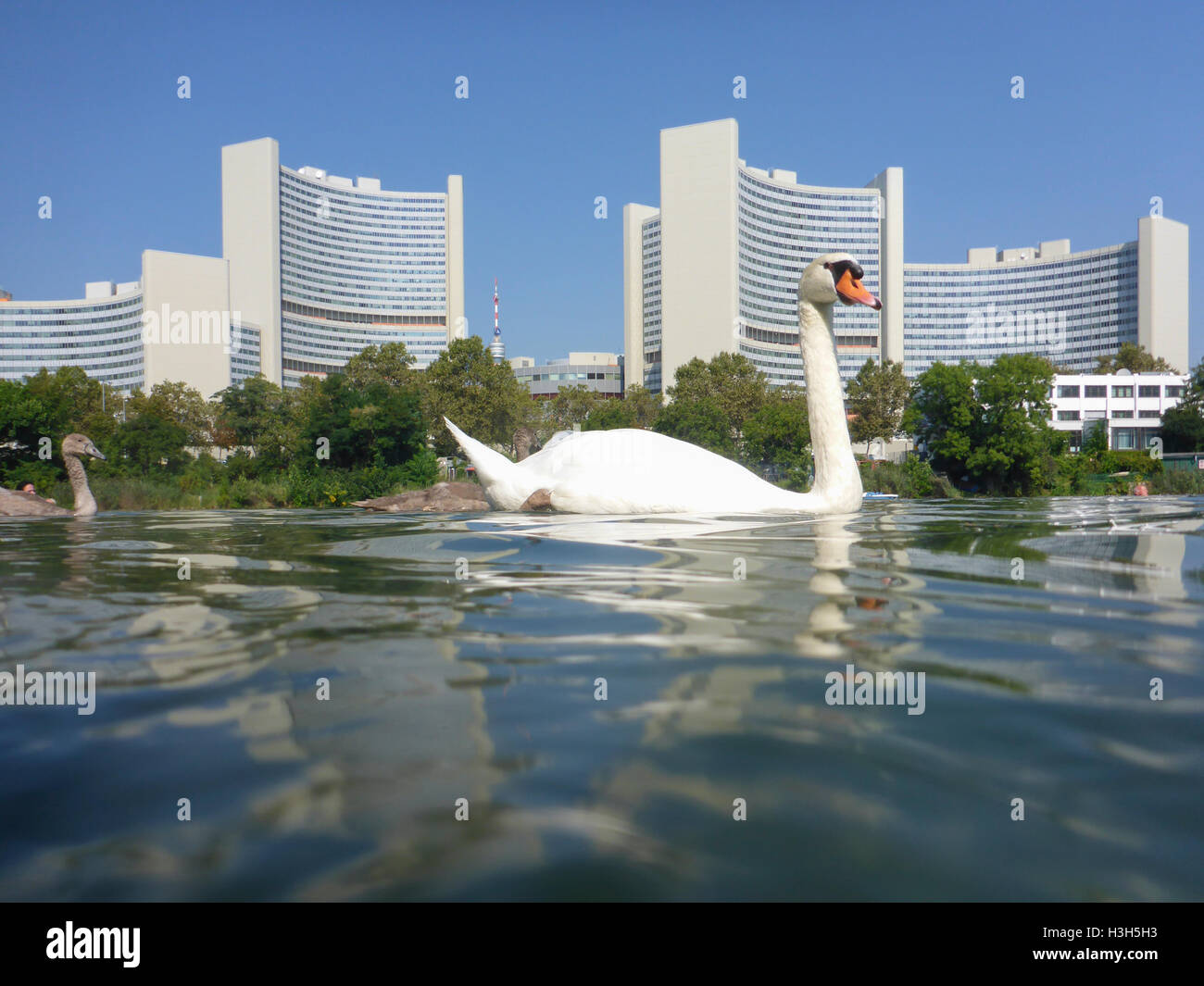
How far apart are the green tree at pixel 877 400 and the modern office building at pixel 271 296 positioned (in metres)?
76.6

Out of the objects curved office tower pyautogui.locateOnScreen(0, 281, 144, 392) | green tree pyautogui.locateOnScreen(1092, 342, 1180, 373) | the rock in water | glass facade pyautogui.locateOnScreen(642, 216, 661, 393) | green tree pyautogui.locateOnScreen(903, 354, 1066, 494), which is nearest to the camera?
the rock in water

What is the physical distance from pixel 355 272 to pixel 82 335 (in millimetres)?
50467

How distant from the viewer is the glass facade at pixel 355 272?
15712 centimetres

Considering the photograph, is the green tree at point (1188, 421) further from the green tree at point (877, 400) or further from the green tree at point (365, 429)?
the green tree at point (365, 429)

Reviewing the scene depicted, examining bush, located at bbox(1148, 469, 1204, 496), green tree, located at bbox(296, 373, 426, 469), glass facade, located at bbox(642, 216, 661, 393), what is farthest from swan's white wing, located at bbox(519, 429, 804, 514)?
glass facade, located at bbox(642, 216, 661, 393)

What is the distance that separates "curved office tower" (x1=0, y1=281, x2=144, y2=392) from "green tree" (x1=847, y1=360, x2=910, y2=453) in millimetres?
127342

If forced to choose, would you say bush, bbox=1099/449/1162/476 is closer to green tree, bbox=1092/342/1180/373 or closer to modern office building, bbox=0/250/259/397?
green tree, bbox=1092/342/1180/373

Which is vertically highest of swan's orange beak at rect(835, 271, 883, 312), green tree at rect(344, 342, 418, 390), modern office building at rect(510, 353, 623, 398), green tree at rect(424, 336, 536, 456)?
modern office building at rect(510, 353, 623, 398)

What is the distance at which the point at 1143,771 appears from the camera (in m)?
1.75

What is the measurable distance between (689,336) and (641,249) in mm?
28343

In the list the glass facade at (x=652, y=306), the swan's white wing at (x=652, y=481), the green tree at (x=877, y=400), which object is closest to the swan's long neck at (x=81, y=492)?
the swan's white wing at (x=652, y=481)

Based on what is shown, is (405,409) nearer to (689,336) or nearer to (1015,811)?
(1015,811)

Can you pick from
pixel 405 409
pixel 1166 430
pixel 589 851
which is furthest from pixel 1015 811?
pixel 1166 430

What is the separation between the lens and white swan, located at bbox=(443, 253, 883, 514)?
31.9 ft
